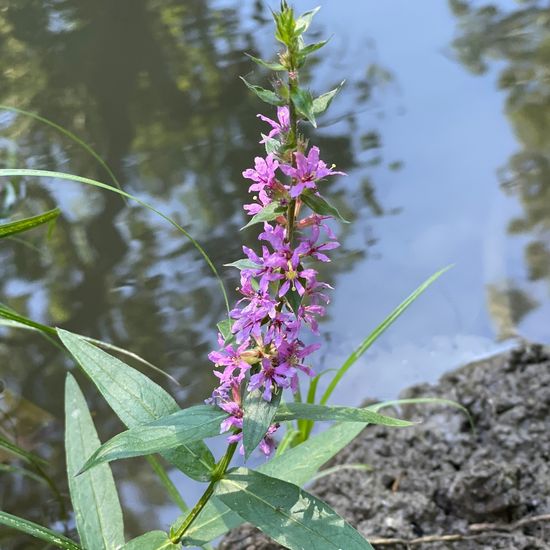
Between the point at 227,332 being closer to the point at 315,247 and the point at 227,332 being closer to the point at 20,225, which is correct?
the point at 315,247

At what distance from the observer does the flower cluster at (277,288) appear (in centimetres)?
127

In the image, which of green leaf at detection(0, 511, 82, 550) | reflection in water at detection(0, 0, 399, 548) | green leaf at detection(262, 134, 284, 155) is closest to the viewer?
green leaf at detection(262, 134, 284, 155)

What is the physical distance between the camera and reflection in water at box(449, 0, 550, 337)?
2.81 meters

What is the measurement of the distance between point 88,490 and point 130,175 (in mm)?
1897

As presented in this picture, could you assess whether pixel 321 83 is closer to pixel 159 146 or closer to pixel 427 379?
pixel 159 146

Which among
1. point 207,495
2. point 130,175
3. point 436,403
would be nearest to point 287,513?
point 207,495

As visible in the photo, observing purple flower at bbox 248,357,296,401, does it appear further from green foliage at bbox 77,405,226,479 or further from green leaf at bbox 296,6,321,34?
green leaf at bbox 296,6,321,34

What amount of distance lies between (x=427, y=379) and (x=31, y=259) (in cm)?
154

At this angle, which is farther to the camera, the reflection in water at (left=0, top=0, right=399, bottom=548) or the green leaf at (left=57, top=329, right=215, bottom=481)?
the reflection in water at (left=0, top=0, right=399, bottom=548)

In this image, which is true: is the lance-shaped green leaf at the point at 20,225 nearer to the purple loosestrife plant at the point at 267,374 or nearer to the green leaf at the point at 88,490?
the purple loosestrife plant at the point at 267,374

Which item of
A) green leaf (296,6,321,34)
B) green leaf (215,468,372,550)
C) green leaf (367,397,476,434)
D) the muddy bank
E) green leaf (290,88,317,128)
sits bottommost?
the muddy bank

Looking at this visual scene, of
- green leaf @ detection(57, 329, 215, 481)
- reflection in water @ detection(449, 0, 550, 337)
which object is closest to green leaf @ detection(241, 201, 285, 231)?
green leaf @ detection(57, 329, 215, 481)

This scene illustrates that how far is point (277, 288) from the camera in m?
1.30

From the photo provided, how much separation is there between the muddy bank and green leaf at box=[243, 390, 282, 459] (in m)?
0.79
